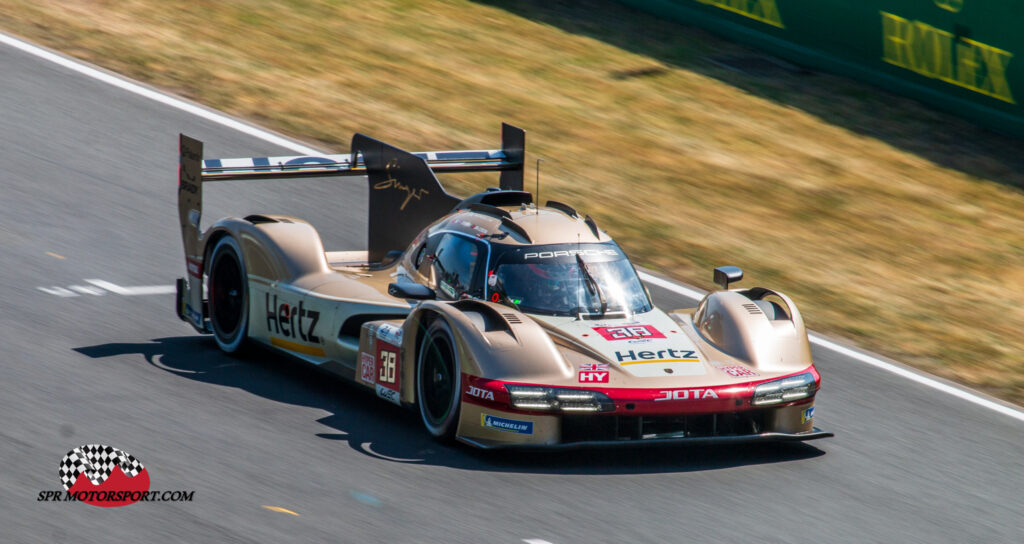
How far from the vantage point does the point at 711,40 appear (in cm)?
1923

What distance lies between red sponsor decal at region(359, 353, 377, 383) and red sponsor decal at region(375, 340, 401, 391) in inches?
2.1

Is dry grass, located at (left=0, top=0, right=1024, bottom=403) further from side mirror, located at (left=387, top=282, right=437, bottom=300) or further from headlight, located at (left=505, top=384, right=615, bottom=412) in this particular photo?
side mirror, located at (left=387, top=282, right=437, bottom=300)

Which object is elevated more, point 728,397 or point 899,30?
point 899,30

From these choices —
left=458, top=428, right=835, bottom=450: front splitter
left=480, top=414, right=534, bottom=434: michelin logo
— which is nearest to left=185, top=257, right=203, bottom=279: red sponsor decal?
left=458, top=428, right=835, bottom=450: front splitter

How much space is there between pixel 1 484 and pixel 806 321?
745 cm

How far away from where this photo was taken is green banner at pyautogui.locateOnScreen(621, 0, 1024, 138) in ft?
52.8

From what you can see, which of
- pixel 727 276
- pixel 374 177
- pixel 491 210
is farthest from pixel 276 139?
pixel 727 276

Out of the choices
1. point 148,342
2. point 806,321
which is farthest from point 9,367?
point 806,321

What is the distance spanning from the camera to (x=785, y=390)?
8.41m

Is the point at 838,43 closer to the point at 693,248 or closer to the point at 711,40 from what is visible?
the point at 711,40

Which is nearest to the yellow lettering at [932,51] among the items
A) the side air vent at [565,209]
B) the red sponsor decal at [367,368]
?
the side air vent at [565,209]

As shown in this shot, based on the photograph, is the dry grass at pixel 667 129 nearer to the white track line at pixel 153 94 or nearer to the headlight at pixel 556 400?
the white track line at pixel 153 94

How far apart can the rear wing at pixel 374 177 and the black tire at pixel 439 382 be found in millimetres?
2336

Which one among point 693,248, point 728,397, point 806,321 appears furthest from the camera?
point 693,248
